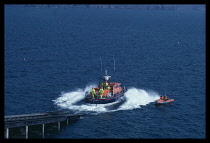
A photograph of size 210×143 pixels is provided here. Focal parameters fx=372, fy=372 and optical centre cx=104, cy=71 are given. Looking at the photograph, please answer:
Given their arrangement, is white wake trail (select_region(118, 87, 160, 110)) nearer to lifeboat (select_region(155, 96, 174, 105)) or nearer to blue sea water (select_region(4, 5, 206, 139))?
blue sea water (select_region(4, 5, 206, 139))

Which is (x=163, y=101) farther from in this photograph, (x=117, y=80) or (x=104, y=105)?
(x=117, y=80)

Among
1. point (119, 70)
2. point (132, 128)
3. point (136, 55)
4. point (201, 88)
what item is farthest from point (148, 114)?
point (136, 55)

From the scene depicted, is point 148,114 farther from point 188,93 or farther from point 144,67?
point 144,67

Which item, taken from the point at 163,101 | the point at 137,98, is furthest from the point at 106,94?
the point at 163,101

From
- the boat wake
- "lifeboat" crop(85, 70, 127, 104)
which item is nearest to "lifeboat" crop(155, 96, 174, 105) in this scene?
the boat wake
